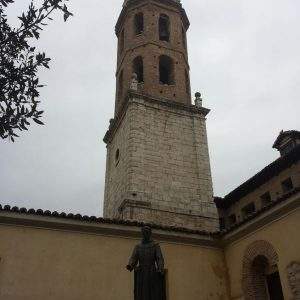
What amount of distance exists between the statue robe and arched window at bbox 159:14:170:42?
65.0 feet

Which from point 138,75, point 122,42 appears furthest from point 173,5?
point 138,75

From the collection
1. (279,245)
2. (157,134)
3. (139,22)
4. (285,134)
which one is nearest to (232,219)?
(285,134)

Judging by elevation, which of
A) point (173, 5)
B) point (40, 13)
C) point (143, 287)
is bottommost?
point (143, 287)

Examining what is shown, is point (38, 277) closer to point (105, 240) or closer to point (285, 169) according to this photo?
point (105, 240)

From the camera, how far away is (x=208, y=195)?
20.2 meters

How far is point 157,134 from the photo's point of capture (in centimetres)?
2136

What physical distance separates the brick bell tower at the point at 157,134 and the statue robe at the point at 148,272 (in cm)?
996

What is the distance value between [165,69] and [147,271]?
18.8m

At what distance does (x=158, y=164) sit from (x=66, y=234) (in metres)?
8.01

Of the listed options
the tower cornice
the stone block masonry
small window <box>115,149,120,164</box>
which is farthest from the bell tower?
small window <box>115,149,120,164</box>

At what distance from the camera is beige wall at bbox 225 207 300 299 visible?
1217 cm

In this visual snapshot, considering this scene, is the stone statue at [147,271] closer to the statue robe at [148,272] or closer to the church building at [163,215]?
the statue robe at [148,272]

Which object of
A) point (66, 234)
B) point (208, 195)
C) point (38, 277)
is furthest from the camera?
point (208, 195)

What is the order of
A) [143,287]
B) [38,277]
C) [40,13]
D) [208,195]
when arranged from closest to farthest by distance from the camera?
[40,13]
[143,287]
[38,277]
[208,195]
